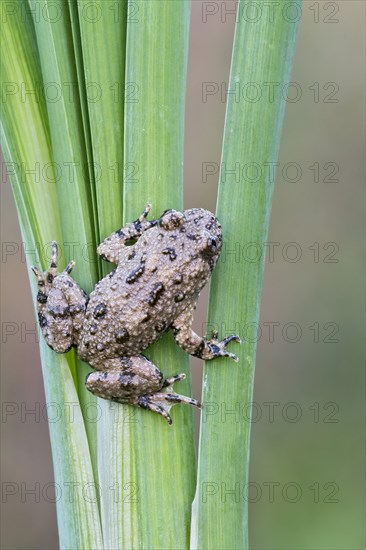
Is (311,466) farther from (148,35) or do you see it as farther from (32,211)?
(148,35)

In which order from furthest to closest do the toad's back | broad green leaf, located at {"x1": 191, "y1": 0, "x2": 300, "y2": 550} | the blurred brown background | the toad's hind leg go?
the blurred brown background < the toad's back < the toad's hind leg < broad green leaf, located at {"x1": 191, "y1": 0, "x2": 300, "y2": 550}

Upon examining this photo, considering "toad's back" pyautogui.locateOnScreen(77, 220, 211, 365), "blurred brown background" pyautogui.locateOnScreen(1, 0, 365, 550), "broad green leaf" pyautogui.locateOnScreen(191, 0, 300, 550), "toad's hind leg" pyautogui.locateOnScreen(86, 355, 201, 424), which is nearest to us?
"broad green leaf" pyautogui.locateOnScreen(191, 0, 300, 550)

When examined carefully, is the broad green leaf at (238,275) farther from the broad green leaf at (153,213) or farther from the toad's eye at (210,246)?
the toad's eye at (210,246)

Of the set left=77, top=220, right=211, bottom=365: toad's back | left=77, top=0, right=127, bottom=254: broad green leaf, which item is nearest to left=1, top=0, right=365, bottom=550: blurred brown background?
left=77, top=220, right=211, bottom=365: toad's back

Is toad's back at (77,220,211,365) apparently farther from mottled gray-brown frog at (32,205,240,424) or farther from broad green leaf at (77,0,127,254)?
broad green leaf at (77,0,127,254)

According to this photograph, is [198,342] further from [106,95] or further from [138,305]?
[106,95]

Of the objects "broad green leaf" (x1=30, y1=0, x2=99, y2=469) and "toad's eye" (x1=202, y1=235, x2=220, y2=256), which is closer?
"broad green leaf" (x1=30, y1=0, x2=99, y2=469)

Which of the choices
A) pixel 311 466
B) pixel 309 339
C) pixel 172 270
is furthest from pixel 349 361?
pixel 172 270
